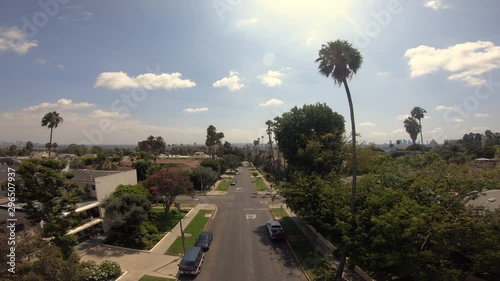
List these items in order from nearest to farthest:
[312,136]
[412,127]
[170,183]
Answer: [170,183] → [312,136] → [412,127]

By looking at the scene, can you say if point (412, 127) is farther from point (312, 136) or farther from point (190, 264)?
point (190, 264)

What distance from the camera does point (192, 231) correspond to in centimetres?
3161

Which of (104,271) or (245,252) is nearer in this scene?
(104,271)

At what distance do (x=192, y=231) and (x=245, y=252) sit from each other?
335 inches

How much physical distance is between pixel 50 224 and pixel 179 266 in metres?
9.80

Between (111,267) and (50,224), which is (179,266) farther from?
(50,224)

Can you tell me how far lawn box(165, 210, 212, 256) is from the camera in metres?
25.7

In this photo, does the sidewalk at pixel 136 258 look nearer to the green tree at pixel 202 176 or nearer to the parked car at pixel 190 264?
the parked car at pixel 190 264

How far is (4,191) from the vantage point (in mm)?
30938

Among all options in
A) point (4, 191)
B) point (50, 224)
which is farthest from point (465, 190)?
point (4, 191)

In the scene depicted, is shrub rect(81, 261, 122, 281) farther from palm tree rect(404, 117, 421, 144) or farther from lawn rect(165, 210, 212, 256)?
palm tree rect(404, 117, 421, 144)

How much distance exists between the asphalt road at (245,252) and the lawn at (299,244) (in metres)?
0.62

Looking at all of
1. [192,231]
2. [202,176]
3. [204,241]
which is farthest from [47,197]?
[202,176]

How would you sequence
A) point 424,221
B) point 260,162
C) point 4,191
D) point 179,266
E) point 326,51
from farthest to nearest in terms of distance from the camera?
1. point 260,162
2. point 4,191
3. point 179,266
4. point 326,51
5. point 424,221
